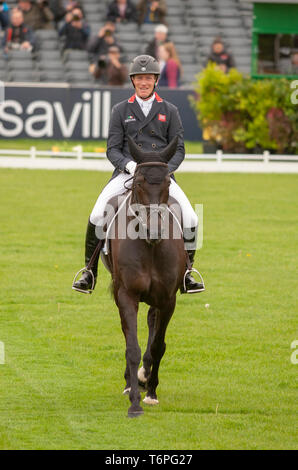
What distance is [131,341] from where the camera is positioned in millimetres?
8023

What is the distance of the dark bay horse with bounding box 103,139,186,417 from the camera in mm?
7754

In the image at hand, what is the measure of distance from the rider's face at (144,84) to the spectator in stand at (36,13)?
2307cm

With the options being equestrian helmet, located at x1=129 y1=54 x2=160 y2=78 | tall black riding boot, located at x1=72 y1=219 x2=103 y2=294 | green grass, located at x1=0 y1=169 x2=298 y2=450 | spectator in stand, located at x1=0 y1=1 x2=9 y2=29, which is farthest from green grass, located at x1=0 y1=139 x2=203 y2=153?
equestrian helmet, located at x1=129 y1=54 x2=160 y2=78

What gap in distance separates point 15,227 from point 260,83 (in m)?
12.7

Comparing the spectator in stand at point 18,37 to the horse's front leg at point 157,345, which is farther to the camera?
the spectator in stand at point 18,37

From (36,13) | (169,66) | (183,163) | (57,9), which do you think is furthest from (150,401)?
(57,9)

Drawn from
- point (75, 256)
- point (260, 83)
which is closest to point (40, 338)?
point (75, 256)

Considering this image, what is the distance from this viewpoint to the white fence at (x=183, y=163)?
2639 centimetres

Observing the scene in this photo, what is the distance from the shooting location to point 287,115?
2725 centimetres

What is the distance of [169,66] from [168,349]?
1992 centimetres

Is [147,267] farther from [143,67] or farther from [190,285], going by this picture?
[143,67]

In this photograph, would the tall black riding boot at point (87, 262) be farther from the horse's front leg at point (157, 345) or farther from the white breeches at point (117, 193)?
the horse's front leg at point (157, 345)

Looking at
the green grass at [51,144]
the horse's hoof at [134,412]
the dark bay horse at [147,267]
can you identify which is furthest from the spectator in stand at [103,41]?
the horse's hoof at [134,412]

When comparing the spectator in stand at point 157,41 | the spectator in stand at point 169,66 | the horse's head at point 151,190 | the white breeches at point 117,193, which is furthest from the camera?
the spectator in stand at point 157,41
